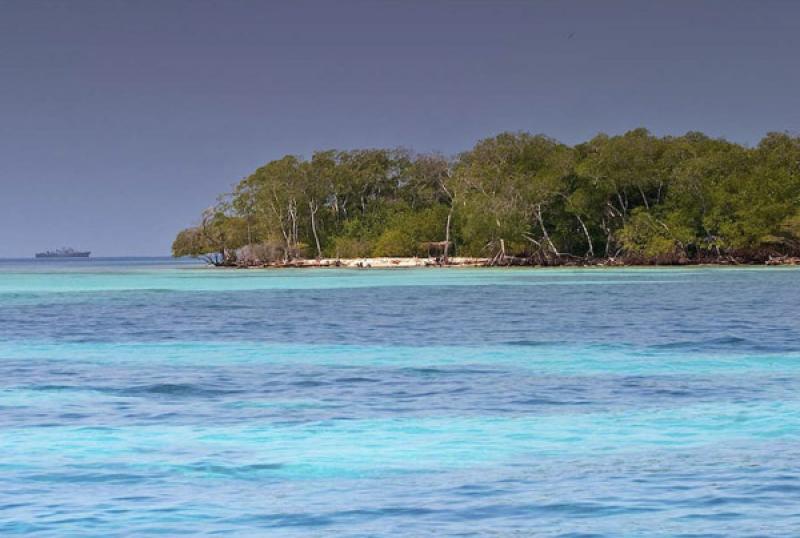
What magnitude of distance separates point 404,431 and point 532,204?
211 ft

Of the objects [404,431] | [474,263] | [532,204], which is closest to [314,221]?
[474,263]

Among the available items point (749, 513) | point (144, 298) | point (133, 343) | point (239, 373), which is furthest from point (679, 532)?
point (144, 298)

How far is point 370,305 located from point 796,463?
76.1ft

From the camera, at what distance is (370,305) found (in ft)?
101

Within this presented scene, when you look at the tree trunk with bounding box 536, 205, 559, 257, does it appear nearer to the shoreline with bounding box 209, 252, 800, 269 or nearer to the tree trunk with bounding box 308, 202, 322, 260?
the shoreline with bounding box 209, 252, 800, 269

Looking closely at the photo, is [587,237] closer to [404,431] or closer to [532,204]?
[532,204]

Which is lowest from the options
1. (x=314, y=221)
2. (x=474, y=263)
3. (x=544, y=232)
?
(x=474, y=263)

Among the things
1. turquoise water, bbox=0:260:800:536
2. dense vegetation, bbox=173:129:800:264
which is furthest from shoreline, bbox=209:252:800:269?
turquoise water, bbox=0:260:800:536

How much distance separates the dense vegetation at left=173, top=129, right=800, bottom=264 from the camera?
2724 inches

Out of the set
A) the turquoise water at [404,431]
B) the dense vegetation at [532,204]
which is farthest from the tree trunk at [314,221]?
the turquoise water at [404,431]

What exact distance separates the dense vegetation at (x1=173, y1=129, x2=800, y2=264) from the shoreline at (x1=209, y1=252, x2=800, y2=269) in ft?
1.55

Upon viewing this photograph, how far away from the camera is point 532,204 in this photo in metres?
73.0

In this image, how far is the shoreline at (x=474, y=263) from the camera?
7094cm

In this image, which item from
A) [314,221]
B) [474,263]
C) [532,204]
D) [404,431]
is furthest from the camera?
[314,221]
